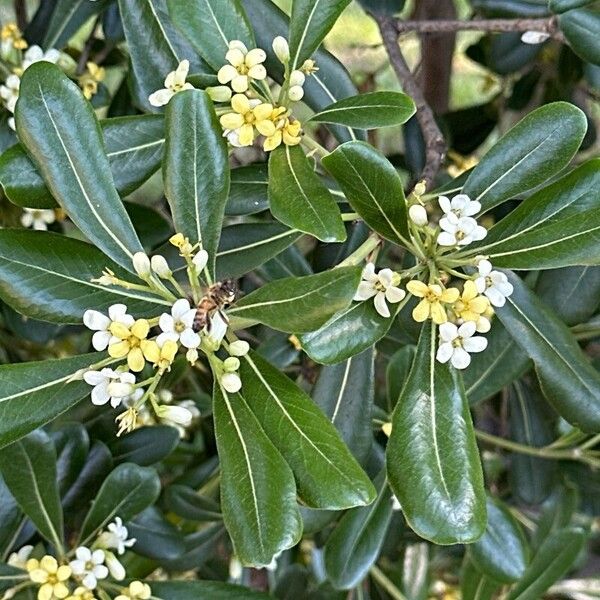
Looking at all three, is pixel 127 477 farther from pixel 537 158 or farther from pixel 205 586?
pixel 537 158

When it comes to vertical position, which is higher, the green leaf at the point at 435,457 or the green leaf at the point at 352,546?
the green leaf at the point at 435,457

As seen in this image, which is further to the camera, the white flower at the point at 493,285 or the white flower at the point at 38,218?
the white flower at the point at 38,218

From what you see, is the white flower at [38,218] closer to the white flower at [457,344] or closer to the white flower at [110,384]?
the white flower at [110,384]

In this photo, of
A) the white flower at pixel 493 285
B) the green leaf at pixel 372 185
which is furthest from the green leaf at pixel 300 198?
the white flower at pixel 493 285

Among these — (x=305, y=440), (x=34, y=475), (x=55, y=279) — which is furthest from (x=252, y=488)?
(x=34, y=475)

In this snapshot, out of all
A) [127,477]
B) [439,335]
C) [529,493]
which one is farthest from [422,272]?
[529,493]

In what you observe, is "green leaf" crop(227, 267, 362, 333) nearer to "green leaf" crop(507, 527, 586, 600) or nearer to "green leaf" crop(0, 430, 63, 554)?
"green leaf" crop(0, 430, 63, 554)

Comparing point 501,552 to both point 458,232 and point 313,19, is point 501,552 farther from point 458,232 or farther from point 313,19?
point 313,19
